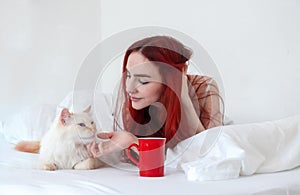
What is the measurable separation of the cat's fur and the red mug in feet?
0.59

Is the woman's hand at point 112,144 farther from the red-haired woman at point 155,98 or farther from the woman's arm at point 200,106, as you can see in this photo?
the woman's arm at point 200,106

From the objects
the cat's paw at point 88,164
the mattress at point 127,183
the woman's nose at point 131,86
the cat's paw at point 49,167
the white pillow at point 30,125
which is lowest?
the white pillow at point 30,125

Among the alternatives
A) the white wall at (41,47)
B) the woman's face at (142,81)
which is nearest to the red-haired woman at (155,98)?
the woman's face at (142,81)

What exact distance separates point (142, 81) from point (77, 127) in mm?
225

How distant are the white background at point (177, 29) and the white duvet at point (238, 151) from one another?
1.37 ft

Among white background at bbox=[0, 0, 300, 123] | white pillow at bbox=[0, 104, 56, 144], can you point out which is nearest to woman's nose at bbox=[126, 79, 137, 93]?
white pillow at bbox=[0, 104, 56, 144]

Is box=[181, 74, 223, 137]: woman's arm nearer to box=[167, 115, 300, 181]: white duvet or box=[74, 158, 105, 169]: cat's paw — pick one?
box=[167, 115, 300, 181]: white duvet

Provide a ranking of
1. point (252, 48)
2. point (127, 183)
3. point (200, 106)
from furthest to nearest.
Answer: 1. point (252, 48)
2. point (200, 106)
3. point (127, 183)

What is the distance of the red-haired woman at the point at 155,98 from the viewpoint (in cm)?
117

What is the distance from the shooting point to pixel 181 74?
4.03 feet

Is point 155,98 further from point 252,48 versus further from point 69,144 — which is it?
point 252,48

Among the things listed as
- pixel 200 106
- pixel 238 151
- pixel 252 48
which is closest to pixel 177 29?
pixel 252 48

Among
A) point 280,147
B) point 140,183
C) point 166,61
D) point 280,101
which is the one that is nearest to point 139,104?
point 166,61

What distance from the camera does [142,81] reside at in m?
1.17
